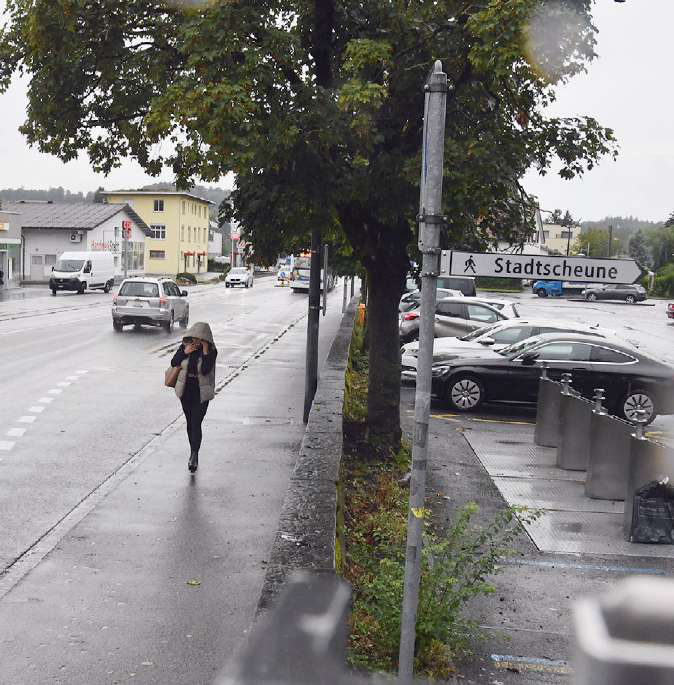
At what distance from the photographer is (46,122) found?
11.6 metres

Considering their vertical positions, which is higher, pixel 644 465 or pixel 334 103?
pixel 334 103

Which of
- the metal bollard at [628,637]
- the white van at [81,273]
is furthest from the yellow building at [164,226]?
the metal bollard at [628,637]

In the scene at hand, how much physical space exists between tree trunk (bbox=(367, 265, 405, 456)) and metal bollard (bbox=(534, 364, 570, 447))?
2.51 m

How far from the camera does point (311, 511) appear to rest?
7.23 meters

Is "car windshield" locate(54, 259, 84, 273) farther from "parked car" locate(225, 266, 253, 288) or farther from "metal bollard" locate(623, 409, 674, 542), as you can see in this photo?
"metal bollard" locate(623, 409, 674, 542)

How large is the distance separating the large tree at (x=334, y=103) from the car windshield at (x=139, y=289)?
17652 millimetres

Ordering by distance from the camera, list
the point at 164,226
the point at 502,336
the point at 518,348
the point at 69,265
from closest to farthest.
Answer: the point at 518,348 → the point at 502,336 → the point at 69,265 → the point at 164,226

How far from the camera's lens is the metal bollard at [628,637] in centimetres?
205

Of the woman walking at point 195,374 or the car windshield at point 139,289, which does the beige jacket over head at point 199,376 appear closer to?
the woman walking at point 195,374

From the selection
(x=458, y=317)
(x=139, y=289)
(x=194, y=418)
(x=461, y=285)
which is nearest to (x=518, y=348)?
(x=194, y=418)

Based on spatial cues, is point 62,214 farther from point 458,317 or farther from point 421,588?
point 421,588

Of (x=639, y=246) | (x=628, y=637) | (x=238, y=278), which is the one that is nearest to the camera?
(x=628, y=637)

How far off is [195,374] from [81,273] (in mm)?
48385

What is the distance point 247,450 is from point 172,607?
18.9ft
